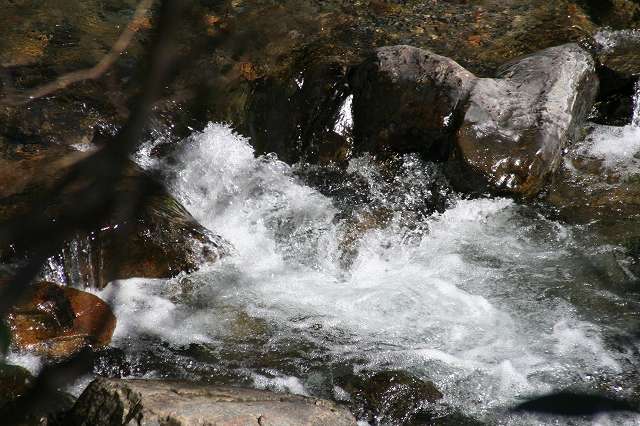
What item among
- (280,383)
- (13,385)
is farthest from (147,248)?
(13,385)

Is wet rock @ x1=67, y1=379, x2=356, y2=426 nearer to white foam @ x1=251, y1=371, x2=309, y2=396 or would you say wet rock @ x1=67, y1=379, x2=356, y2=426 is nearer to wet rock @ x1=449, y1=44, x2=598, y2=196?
white foam @ x1=251, y1=371, x2=309, y2=396

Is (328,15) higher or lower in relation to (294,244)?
higher

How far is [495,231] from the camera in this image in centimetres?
563

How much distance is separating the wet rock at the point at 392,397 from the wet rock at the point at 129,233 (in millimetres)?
1634

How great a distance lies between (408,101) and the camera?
6.02 m

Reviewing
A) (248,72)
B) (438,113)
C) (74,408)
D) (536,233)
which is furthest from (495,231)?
(74,408)

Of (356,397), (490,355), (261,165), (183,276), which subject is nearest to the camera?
(356,397)

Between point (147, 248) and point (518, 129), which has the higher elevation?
point (518, 129)

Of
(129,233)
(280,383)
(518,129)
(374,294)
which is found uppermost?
(518,129)

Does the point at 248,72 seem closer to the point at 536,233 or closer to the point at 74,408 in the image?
the point at 536,233

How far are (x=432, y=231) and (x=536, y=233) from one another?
0.76 meters

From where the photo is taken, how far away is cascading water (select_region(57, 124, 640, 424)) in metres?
4.30

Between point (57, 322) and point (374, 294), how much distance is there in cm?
205

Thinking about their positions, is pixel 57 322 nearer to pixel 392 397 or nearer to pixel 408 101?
pixel 392 397
